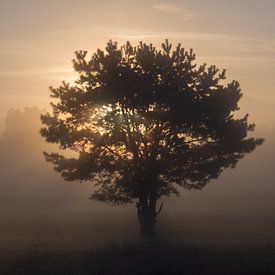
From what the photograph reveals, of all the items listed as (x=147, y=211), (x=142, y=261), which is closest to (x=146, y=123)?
(x=147, y=211)

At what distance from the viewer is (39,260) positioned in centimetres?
2419

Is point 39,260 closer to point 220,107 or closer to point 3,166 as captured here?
point 220,107

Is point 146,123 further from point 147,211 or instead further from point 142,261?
point 142,261

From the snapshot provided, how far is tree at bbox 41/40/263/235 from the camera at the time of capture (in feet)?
120

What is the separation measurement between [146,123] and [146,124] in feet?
0.36

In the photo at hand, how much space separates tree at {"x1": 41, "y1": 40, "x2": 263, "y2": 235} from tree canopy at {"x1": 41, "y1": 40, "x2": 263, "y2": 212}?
59 mm

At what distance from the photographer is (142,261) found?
2406 centimetres

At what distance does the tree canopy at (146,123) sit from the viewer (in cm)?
3656

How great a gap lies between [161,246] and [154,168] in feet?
26.0

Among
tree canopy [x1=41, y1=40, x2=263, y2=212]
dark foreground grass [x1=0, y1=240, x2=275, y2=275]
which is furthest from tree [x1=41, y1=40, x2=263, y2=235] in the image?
dark foreground grass [x1=0, y1=240, x2=275, y2=275]

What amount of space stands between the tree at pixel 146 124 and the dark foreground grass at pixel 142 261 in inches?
369

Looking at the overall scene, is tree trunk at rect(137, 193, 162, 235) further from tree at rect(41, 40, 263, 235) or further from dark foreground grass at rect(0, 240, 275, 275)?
dark foreground grass at rect(0, 240, 275, 275)

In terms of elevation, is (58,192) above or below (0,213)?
above

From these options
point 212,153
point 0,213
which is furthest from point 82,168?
point 0,213
